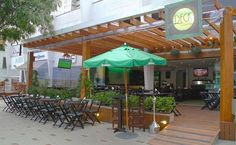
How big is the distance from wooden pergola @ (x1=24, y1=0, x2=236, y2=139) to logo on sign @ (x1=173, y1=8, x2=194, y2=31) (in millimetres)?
795

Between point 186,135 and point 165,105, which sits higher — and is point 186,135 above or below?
below

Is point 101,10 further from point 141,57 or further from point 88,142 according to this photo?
point 88,142

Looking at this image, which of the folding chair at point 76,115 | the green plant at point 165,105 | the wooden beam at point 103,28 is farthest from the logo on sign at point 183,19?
the folding chair at point 76,115

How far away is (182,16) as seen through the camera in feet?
22.9

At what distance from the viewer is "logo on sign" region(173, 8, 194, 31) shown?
679cm

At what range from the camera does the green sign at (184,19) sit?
6695 millimetres

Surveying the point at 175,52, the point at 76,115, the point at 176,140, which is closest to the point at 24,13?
the point at 76,115

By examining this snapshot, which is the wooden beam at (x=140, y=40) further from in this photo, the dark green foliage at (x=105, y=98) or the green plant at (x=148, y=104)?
the green plant at (x=148, y=104)

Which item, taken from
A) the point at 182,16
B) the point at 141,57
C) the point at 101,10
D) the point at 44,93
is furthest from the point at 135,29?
the point at 101,10

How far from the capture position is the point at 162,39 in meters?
11.8

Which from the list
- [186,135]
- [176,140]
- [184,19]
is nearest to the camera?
[184,19]

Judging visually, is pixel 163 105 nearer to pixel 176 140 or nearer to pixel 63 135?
pixel 176 140

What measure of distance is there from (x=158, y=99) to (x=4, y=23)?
5.06 m

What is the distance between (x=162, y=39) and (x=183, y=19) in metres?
4.86
